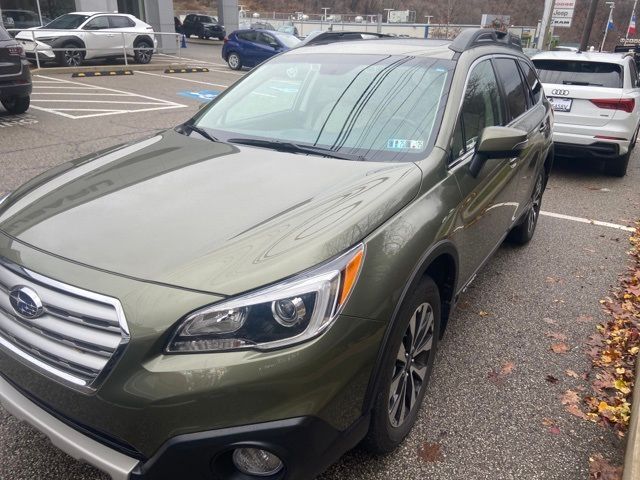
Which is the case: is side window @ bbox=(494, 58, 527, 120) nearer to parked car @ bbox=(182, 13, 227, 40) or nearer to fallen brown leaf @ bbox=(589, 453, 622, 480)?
fallen brown leaf @ bbox=(589, 453, 622, 480)

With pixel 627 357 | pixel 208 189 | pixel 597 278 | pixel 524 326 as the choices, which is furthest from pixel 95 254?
pixel 597 278

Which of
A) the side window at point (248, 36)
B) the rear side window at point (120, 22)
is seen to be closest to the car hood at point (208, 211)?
the rear side window at point (120, 22)

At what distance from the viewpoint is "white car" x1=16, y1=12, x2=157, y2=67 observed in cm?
1536

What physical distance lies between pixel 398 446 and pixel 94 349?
1.45 m

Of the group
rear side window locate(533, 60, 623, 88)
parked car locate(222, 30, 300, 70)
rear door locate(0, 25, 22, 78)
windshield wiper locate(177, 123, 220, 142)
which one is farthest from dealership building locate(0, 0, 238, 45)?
windshield wiper locate(177, 123, 220, 142)

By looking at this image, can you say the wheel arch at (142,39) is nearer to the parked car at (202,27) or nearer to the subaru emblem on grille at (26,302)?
the parked car at (202,27)

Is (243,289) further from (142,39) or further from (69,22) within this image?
(142,39)

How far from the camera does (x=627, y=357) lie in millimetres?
3273

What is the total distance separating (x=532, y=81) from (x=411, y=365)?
333cm

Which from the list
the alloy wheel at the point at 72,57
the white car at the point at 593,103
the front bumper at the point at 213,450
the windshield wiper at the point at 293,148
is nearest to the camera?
the front bumper at the point at 213,450

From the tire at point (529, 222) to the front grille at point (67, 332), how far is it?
12.5 feet

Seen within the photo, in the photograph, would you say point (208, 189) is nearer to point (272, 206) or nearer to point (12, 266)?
point (272, 206)

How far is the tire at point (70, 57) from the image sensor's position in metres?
15.7

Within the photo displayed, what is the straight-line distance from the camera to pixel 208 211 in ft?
6.80
